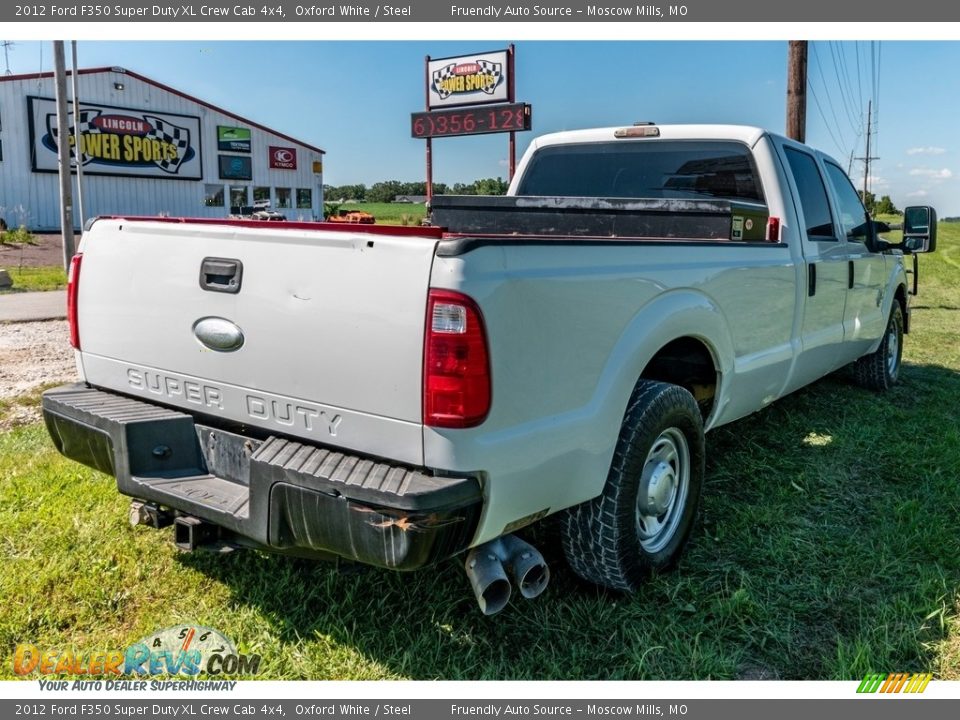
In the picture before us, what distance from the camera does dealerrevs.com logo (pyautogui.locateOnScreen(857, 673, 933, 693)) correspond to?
273cm

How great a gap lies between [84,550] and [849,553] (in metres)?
3.39

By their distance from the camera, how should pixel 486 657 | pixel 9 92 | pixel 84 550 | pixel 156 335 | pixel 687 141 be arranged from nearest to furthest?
pixel 486 657 → pixel 156 335 → pixel 84 550 → pixel 687 141 → pixel 9 92

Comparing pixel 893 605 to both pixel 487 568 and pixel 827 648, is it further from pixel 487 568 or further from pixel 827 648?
pixel 487 568

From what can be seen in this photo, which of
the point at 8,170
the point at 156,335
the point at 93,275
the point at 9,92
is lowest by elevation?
the point at 156,335

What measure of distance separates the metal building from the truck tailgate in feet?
91.6

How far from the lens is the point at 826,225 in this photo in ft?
16.9

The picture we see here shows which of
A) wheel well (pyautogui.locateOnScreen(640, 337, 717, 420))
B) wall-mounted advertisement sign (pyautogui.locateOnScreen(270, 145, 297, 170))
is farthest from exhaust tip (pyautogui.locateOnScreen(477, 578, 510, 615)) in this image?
wall-mounted advertisement sign (pyautogui.locateOnScreen(270, 145, 297, 170))

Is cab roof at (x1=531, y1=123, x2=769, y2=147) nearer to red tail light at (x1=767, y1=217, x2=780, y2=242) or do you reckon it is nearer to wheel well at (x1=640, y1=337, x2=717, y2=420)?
red tail light at (x1=767, y1=217, x2=780, y2=242)

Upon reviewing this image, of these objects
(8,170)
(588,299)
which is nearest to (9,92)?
(8,170)

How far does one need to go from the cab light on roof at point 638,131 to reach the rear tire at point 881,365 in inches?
114

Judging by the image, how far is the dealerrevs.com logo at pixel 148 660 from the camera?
2.80m

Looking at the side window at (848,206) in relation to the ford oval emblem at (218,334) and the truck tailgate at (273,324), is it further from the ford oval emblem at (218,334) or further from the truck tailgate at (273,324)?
the ford oval emblem at (218,334)

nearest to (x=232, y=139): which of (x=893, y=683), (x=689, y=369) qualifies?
(x=689, y=369)

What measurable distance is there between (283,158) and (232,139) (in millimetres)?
3157
